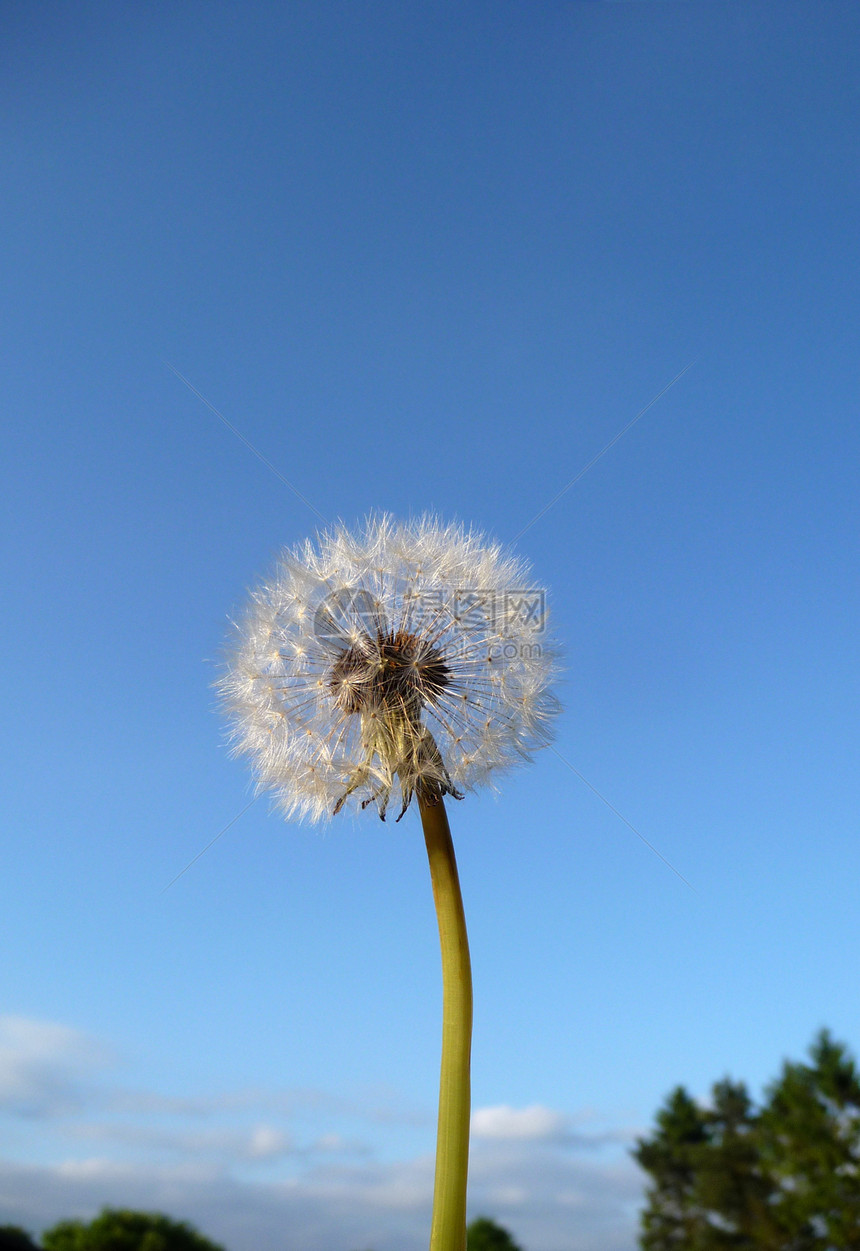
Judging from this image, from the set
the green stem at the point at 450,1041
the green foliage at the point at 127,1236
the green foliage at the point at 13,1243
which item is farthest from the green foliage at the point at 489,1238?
the green foliage at the point at 13,1243

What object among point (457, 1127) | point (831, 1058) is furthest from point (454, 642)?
point (831, 1058)

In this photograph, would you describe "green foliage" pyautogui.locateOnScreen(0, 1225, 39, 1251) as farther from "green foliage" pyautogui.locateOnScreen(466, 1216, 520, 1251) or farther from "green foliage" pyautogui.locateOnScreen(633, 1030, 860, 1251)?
"green foliage" pyautogui.locateOnScreen(633, 1030, 860, 1251)

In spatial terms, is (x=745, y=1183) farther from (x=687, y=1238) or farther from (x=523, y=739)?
(x=523, y=739)

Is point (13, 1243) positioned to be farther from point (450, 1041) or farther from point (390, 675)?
point (390, 675)

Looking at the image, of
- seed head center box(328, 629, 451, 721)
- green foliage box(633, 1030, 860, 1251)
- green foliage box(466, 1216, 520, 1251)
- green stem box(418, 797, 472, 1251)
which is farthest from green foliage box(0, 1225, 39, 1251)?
green foliage box(633, 1030, 860, 1251)

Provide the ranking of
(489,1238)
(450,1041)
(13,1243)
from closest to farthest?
(13,1243)
(450,1041)
(489,1238)

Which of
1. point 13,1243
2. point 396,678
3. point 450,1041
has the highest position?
point 396,678

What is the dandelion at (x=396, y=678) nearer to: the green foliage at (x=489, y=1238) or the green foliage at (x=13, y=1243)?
the green foliage at (x=13, y=1243)

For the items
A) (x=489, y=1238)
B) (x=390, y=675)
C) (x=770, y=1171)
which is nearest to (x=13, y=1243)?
(x=390, y=675)
